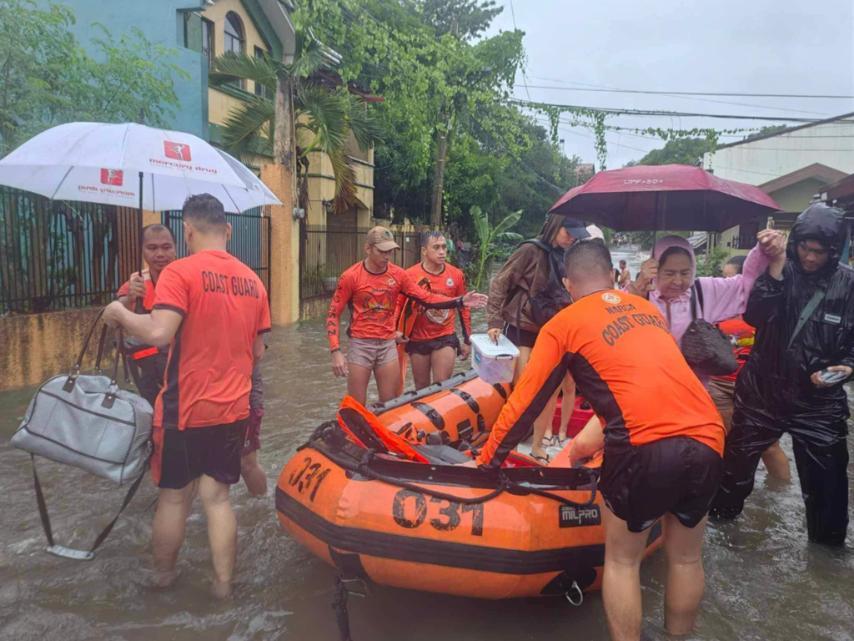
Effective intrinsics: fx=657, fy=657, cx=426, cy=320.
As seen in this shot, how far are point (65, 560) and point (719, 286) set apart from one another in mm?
4016

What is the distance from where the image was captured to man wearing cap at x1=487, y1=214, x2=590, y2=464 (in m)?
4.70

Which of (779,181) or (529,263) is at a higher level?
(779,181)

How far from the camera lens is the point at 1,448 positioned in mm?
5273

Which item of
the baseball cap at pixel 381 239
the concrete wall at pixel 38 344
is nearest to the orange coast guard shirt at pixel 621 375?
the baseball cap at pixel 381 239

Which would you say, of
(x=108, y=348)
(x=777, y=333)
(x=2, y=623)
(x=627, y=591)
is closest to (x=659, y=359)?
(x=627, y=591)

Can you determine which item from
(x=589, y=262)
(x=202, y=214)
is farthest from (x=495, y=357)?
(x=202, y=214)

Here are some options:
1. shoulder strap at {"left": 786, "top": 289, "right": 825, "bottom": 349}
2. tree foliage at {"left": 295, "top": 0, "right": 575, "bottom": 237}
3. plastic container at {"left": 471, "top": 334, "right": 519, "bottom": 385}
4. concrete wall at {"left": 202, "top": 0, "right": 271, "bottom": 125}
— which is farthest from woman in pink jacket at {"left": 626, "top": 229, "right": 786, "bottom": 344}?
concrete wall at {"left": 202, "top": 0, "right": 271, "bottom": 125}

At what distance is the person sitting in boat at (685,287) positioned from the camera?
3.79 m

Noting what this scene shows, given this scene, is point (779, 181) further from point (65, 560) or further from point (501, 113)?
point (65, 560)

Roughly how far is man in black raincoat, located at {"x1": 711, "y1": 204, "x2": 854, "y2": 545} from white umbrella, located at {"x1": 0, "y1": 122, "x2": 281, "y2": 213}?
3.12m

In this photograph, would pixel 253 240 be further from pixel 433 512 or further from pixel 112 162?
pixel 433 512

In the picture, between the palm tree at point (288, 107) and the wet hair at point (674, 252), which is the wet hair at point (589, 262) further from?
the palm tree at point (288, 107)

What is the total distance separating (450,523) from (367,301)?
2537 millimetres

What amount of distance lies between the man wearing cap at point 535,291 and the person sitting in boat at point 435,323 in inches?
35.9
